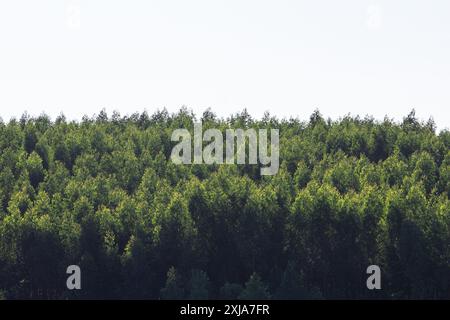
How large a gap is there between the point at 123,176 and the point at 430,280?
45642mm

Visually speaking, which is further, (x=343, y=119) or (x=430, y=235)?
(x=343, y=119)

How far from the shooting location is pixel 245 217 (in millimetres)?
90438

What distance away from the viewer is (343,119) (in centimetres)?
15425

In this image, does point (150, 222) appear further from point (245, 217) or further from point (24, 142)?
Answer: point (24, 142)

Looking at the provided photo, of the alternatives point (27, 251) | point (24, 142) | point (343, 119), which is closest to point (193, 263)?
point (27, 251)

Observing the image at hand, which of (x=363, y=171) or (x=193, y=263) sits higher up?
(x=363, y=171)

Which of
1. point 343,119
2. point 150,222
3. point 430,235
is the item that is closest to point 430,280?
point 430,235

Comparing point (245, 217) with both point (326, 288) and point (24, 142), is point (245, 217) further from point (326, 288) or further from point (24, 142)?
point (24, 142)
